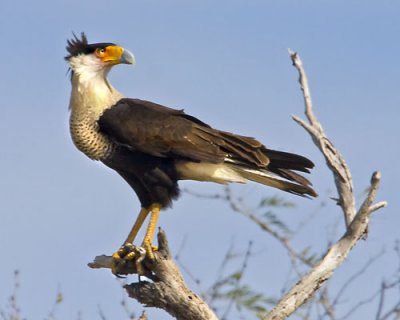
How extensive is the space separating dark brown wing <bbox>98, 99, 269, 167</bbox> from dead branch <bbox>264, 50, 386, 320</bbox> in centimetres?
122

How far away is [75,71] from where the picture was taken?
25.8 feet

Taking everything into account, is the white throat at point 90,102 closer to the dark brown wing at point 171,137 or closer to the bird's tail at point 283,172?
the dark brown wing at point 171,137

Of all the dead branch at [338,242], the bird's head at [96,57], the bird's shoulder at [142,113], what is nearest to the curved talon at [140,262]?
the dead branch at [338,242]

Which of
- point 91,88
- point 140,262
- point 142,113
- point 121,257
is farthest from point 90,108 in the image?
point 140,262

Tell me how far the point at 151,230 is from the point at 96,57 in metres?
1.37

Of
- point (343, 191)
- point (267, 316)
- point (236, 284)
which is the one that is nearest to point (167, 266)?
point (267, 316)

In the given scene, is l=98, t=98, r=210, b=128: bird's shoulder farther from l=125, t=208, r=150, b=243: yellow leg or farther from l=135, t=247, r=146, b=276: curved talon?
l=135, t=247, r=146, b=276: curved talon

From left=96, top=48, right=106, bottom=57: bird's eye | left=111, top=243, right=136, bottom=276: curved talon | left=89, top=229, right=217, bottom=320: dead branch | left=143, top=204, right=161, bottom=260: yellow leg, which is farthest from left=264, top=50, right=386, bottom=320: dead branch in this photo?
left=96, top=48, right=106, bottom=57: bird's eye

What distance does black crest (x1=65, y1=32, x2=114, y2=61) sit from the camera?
789 centimetres

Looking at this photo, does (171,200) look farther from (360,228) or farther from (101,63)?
(360,228)

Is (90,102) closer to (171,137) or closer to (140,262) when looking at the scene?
(171,137)

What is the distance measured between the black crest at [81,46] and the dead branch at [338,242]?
2192 millimetres

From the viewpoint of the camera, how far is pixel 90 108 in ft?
24.8

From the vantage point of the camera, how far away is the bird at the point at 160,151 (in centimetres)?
737
